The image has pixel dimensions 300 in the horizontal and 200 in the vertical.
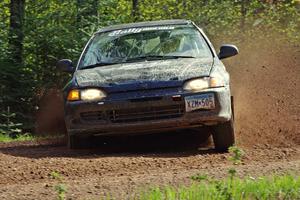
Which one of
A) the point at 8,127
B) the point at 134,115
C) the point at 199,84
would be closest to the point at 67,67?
the point at 134,115

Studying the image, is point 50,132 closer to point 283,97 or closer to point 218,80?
point 283,97

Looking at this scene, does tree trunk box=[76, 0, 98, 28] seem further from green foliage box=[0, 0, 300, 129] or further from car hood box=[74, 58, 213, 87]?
car hood box=[74, 58, 213, 87]

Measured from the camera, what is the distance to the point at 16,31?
15328 millimetres

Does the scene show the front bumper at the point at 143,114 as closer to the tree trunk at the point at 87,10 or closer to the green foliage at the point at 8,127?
the green foliage at the point at 8,127

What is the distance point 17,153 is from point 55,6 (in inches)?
381

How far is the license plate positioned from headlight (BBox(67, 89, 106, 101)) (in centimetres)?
97

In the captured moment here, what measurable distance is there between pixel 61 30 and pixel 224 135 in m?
8.26

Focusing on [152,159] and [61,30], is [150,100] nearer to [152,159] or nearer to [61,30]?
[152,159]

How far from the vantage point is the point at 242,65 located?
16766 millimetres

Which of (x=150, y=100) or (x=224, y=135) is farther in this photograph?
(x=224, y=135)

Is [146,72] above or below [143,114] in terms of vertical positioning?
above

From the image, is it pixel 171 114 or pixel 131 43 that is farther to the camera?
pixel 131 43

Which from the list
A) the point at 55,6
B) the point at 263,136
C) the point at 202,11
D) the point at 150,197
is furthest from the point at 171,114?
the point at 202,11

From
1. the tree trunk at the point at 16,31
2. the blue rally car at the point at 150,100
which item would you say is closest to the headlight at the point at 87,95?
the blue rally car at the point at 150,100
